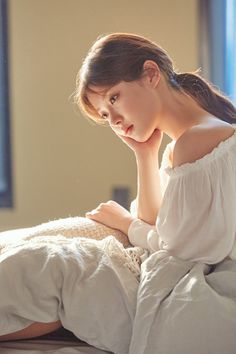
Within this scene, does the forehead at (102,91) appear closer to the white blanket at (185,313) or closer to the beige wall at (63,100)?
the white blanket at (185,313)

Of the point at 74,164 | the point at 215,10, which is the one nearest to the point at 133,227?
the point at 74,164

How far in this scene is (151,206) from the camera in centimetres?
139

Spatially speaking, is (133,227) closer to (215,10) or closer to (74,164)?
(74,164)

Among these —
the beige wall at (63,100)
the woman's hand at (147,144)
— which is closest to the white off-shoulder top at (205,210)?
the woman's hand at (147,144)

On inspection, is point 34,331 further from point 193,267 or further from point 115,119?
point 115,119

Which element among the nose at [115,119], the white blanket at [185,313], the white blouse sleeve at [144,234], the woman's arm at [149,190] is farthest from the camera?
the woman's arm at [149,190]

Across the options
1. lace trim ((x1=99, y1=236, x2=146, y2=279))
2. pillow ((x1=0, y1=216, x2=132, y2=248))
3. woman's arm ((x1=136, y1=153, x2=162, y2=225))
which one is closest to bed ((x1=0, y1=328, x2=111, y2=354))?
lace trim ((x1=99, y1=236, x2=146, y2=279))

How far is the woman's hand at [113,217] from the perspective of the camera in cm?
134

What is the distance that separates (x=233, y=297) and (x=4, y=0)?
1.76 m

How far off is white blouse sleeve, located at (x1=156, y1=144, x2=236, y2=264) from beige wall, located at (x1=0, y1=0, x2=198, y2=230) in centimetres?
127

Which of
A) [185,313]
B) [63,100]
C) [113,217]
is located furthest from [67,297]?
[63,100]

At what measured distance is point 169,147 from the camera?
1398mm

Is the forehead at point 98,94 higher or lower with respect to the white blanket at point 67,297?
higher

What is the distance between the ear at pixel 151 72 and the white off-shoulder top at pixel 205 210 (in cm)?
26
